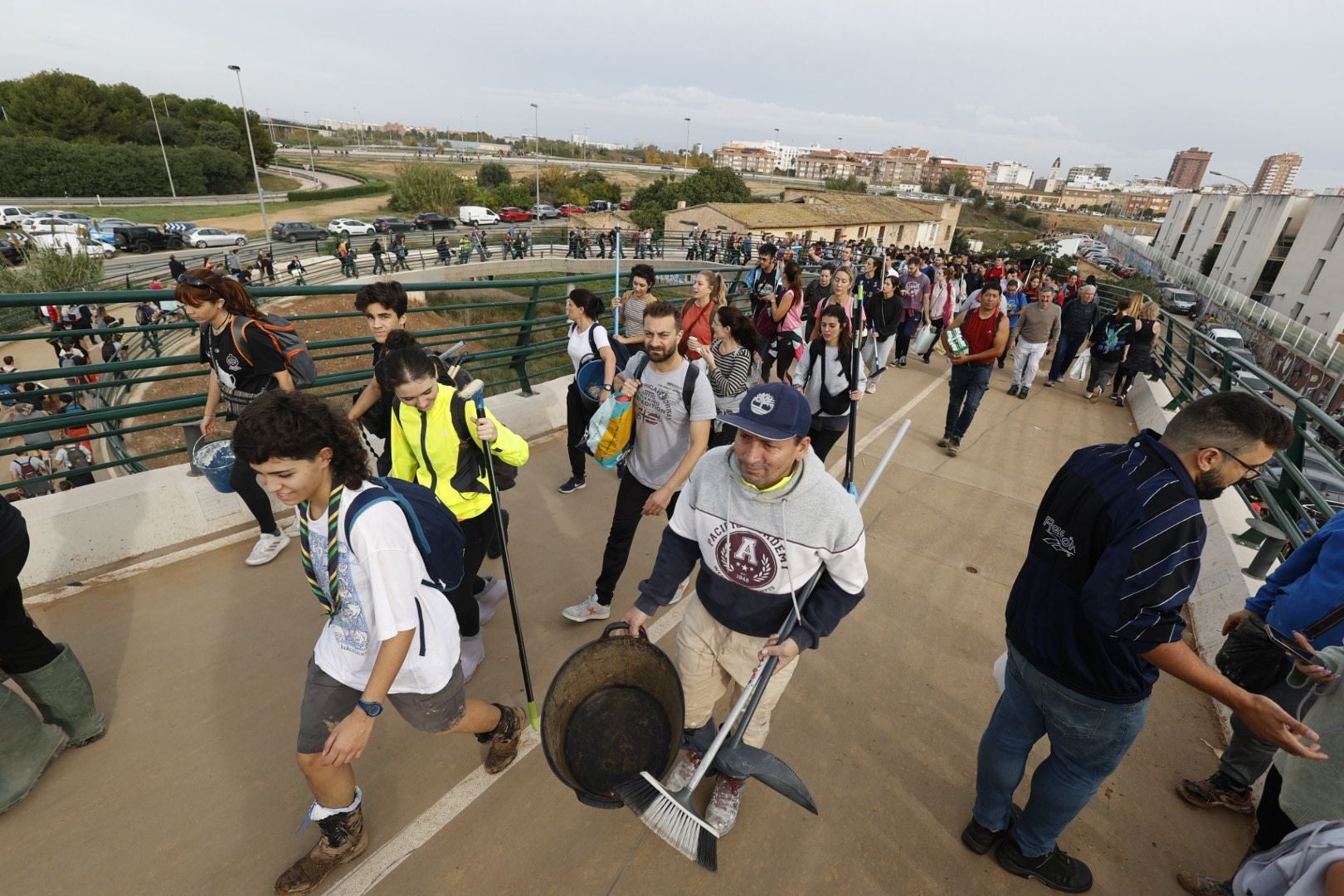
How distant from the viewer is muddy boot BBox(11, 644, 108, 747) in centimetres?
252

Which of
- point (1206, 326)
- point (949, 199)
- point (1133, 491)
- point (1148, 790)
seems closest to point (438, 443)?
point (1133, 491)

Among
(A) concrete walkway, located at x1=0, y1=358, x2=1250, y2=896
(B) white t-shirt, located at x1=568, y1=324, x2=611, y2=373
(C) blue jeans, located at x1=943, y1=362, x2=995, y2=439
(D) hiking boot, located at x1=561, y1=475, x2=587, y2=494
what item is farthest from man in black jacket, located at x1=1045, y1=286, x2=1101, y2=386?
(D) hiking boot, located at x1=561, y1=475, x2=587, y2=494

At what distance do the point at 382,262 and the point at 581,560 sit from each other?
84.7 ft

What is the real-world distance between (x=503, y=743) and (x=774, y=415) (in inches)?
82.0

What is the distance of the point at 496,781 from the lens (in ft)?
9.00

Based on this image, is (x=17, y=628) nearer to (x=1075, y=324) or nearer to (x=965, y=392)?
(x=965, y=392)

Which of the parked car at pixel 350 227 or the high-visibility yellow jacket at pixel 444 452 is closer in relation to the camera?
the high-visibility yellow jacket at pixel 444 452

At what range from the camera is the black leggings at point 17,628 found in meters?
2.28

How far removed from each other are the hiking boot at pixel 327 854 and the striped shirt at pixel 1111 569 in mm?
2737

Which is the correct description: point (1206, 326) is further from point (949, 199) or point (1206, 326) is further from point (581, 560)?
point (949, 199)

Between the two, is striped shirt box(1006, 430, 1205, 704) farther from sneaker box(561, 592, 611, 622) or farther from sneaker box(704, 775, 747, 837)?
sneaker box(561, 592, 611, 622)

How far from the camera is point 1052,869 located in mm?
2449

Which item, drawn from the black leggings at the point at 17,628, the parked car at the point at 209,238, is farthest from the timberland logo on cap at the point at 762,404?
the parked car at the point at 209,238

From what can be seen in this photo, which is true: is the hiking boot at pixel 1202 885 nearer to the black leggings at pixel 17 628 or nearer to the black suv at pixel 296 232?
the black leggings at pixel 17 628
